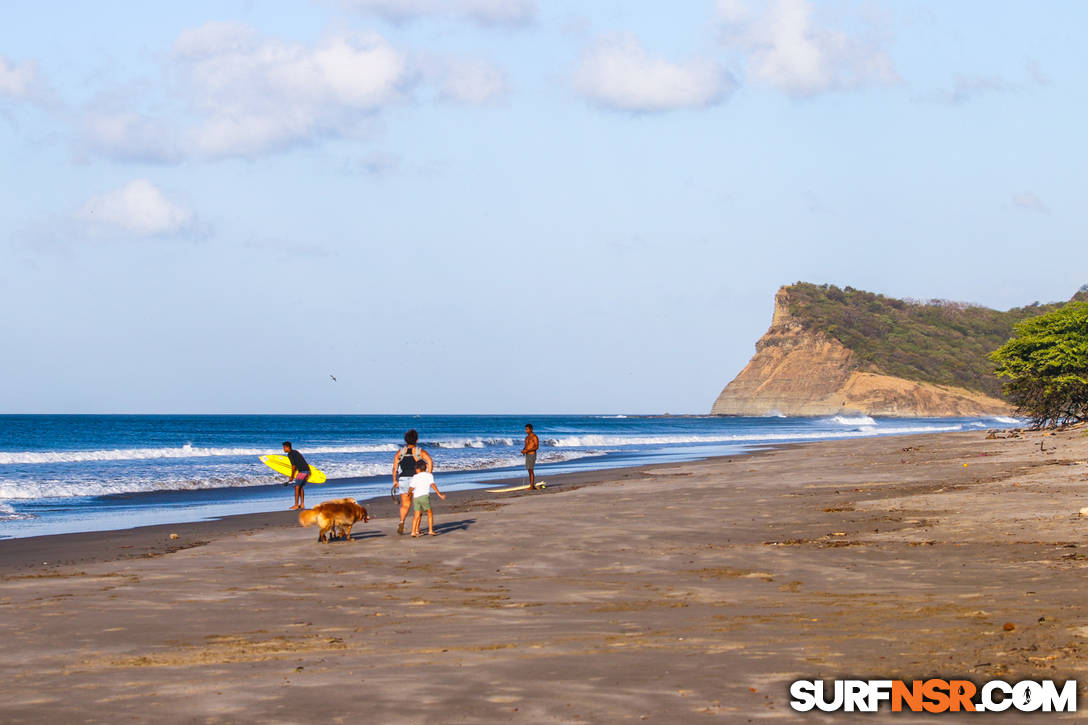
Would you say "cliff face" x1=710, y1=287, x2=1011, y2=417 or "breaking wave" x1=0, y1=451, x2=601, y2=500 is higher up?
"cliff face" x1=710, y1=287, x2=1011, y2=417

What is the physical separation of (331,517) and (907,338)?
18319 centimetres

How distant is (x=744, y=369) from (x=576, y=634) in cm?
18817

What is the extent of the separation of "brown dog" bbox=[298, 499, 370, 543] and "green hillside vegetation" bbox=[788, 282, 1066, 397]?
162239 millimetres

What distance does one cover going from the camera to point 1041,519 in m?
13.6

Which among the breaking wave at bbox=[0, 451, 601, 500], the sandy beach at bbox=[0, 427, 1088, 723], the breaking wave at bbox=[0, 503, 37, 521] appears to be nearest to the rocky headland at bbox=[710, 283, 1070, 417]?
the breaking wave at bbox=[0, 451, 601, 500]

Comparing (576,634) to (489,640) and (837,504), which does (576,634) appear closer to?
(489,640)

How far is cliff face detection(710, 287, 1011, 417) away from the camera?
15775cm

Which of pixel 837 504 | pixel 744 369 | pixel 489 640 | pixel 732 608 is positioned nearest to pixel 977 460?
pixel 837 504

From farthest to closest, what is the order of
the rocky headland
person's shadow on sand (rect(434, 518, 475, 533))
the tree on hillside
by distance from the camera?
the rocky headland < the tree on hillside < person's shadow on sand (rect(434, 518, 475, 533))

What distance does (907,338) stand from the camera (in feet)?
604

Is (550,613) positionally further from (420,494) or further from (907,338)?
(907,338)

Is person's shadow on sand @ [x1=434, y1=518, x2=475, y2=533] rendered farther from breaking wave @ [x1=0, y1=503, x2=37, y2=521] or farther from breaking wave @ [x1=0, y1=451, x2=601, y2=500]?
breaking wave @ [x1=0, y1=451, x2=601, y2=500]

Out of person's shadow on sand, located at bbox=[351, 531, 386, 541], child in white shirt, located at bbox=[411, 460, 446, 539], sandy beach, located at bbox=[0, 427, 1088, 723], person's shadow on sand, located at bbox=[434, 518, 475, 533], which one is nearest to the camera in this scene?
sandy beach, located at bbox=[0, 427, 1088, 723]

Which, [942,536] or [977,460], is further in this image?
[977,460]
